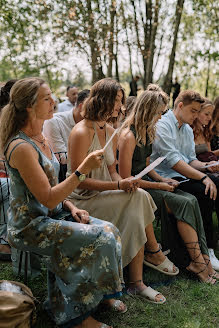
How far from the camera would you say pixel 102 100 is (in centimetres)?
276

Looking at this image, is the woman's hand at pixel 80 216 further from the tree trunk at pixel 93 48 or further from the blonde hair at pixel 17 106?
the tree trunk at pixel 93 48

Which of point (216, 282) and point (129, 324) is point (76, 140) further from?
point (216, 282)

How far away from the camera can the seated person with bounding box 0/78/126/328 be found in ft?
6.82

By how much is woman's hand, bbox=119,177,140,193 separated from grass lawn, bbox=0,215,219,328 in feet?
2.65

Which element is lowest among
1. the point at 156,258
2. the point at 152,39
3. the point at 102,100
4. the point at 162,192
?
the point at 156,258

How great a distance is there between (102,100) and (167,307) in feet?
5.28

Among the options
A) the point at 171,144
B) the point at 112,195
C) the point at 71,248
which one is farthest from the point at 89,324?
the point at 171,144

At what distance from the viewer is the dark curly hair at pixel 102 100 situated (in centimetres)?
276

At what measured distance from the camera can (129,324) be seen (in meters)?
2.37

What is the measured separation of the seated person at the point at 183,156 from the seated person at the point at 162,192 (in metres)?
0.28

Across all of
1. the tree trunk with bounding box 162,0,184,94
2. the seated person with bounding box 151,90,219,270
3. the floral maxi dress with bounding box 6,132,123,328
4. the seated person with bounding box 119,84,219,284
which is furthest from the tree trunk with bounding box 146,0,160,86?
the floral maxi dress with bounding box 6,132,123,328

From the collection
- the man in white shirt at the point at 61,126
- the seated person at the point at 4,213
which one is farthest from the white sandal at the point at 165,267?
the man in white shirt at the point at 61,126

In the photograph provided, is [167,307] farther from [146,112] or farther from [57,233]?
[146,112]

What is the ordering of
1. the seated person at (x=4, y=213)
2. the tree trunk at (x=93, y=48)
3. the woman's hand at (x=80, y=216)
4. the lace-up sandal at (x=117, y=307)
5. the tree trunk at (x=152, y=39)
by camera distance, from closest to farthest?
the woman's hand at (x=80, y=216) → the lace-up sandal at (x=117, y=307) → the seated person at (x=4, y=213) → the tree trunk at (x=93, y=48) → the tree trunk at (x=152, y=39)
